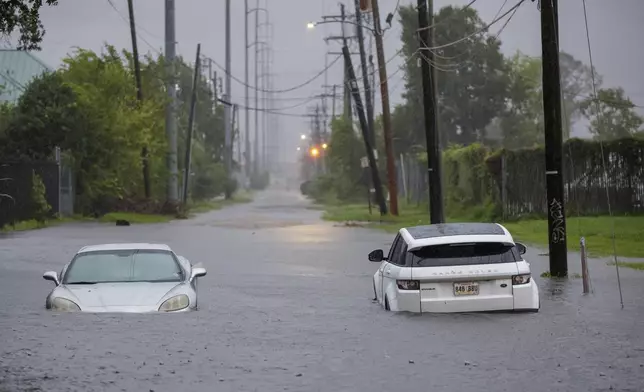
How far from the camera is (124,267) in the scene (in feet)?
55.9

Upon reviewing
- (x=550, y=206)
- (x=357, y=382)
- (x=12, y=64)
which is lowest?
(x=357, y=382)

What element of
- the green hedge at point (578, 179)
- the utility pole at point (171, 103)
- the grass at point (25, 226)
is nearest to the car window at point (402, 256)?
the green hedge at point (578, 179)

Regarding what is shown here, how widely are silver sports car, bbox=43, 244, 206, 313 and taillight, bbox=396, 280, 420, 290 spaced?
2897 millimetres

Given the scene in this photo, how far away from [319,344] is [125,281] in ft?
12.7

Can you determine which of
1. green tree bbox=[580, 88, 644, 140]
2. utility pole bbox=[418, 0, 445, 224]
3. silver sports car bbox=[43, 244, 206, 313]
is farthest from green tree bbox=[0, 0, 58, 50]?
green tree bbox=[580, 88, 644, 140]

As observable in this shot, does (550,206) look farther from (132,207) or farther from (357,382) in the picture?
(132,207)

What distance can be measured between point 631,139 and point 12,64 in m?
47.7

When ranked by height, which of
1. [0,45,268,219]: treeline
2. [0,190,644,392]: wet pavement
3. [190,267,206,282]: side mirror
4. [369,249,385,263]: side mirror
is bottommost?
[0,190,644,392]: wet pavement

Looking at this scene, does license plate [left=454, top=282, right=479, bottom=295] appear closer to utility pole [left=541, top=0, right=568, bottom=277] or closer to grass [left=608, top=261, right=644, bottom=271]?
utility pole [left=541, top=0, right=568, bottom=277]

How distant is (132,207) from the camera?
57.0m

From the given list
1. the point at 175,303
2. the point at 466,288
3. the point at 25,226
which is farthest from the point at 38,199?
the point at 466,288

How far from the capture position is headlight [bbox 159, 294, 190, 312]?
15404mm

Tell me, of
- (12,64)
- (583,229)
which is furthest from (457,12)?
(583,229)

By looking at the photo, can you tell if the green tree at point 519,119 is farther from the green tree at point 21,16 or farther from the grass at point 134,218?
the green tree at point 21,16
